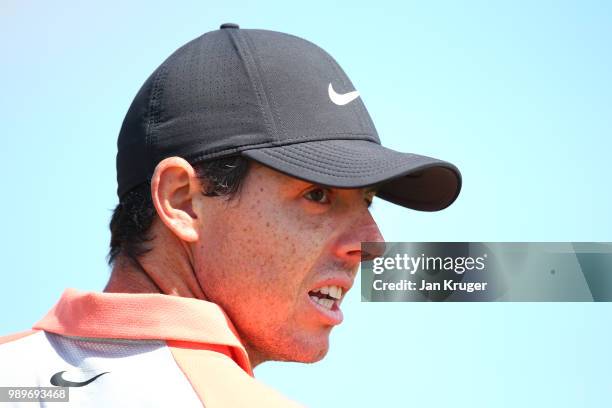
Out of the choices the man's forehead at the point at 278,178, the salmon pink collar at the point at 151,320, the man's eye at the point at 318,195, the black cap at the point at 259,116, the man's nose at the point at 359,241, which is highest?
the black cap at the point at 259,116

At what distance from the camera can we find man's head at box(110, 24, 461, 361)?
296cm

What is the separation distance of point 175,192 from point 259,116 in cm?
35

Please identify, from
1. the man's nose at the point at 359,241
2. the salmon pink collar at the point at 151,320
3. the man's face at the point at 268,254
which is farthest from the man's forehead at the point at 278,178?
the salmon pink collar at the point at 151,320

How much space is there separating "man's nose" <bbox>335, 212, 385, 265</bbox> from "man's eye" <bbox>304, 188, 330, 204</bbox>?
12 centimetres

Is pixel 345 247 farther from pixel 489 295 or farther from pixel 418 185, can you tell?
pixel 489 295

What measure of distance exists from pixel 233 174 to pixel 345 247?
43cm

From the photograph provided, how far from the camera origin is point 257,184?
2.99 meters

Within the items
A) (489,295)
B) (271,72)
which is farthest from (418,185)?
(489,295)

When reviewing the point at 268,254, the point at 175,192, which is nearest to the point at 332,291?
the point at 268,254

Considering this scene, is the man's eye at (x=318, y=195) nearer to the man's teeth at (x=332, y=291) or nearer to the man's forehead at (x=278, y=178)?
the man's forehead at (x=278, y=178)

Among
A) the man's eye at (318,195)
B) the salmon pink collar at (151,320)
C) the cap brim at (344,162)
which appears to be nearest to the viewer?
the salmon pink collar at (151,320)

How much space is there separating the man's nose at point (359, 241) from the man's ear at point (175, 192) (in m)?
0.47

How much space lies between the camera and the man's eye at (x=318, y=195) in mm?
3041

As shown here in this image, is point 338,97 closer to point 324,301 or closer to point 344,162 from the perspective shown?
point 344,162
